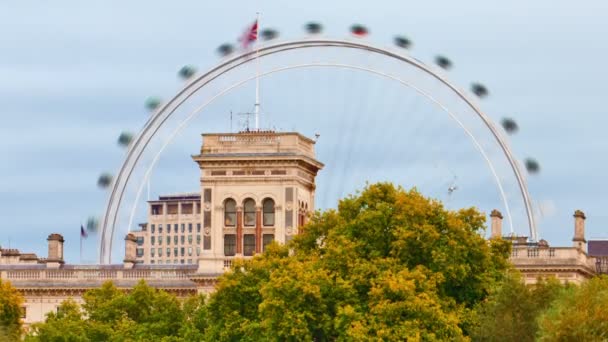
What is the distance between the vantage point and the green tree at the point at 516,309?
5374 inches

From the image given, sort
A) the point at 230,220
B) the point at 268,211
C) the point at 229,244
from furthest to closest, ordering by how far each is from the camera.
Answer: the point at 230,220 → the point at 229,244 → the point at 268,211

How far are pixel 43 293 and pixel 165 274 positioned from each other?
8116mm

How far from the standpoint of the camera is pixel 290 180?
601 feet

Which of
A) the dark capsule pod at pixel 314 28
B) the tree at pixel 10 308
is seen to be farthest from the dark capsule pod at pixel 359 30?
the tree at pixel 10 308

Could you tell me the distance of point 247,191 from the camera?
18362 cm

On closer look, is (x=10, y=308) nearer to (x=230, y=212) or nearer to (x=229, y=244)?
(x=229, y=244)

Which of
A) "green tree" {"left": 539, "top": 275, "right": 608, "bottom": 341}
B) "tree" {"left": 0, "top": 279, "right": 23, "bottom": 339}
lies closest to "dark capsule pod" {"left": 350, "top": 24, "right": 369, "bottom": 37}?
"tree" {"left": 0, "top": 279, "right": 23, "bottom": 339}

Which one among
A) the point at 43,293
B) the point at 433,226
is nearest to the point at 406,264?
the point at 433,226

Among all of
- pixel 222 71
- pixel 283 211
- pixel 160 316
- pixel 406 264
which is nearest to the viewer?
pixel 406 264

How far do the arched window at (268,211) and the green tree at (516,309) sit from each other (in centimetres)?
4240

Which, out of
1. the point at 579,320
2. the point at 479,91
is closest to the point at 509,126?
the point at 479,91

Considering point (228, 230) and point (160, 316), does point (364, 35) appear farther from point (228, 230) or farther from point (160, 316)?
point (160, 316)

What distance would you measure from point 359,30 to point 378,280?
46.7 metres

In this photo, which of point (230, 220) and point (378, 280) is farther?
point (230, 220)
